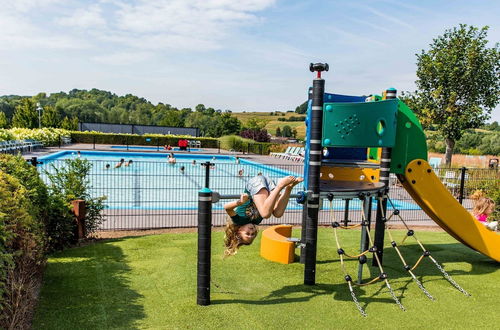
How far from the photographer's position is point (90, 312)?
4.39 m

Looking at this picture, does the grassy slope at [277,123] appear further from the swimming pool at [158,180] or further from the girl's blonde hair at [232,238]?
the girl's blonde hair at [232,238]

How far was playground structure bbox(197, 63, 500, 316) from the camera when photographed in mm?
5191

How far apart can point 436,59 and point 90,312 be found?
19.4 meters

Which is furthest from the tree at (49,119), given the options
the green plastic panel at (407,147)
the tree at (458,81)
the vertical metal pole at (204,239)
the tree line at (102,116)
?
the green plastic panel at (407,147)

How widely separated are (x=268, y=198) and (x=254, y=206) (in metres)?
0.32

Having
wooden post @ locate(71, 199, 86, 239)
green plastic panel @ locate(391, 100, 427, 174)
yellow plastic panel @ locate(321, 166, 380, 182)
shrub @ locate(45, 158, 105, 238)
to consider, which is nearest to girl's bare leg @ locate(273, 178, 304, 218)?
yellow plastic panel @ locate(321, 166, 380, 182)

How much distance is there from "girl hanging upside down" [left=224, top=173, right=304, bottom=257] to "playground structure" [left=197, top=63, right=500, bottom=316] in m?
0.18

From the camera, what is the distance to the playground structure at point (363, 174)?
519cm

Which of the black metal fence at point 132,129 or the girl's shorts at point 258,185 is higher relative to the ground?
the black metal fence at point 132,129

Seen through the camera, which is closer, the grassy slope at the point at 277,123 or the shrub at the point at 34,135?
the shrub at the point at 34,135

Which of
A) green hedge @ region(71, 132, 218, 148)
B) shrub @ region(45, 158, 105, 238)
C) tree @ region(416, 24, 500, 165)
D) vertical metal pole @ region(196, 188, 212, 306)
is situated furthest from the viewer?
green hedge @ region(71, 132, 218, 148)

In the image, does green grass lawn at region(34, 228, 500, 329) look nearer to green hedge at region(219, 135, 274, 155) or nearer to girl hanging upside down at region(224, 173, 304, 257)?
girl hanging upside down at region(224, 173, 304, 257)

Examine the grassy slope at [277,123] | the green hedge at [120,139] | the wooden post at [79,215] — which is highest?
the grassy slope at [277,123]

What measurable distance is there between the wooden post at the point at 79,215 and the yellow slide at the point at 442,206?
5.63m
